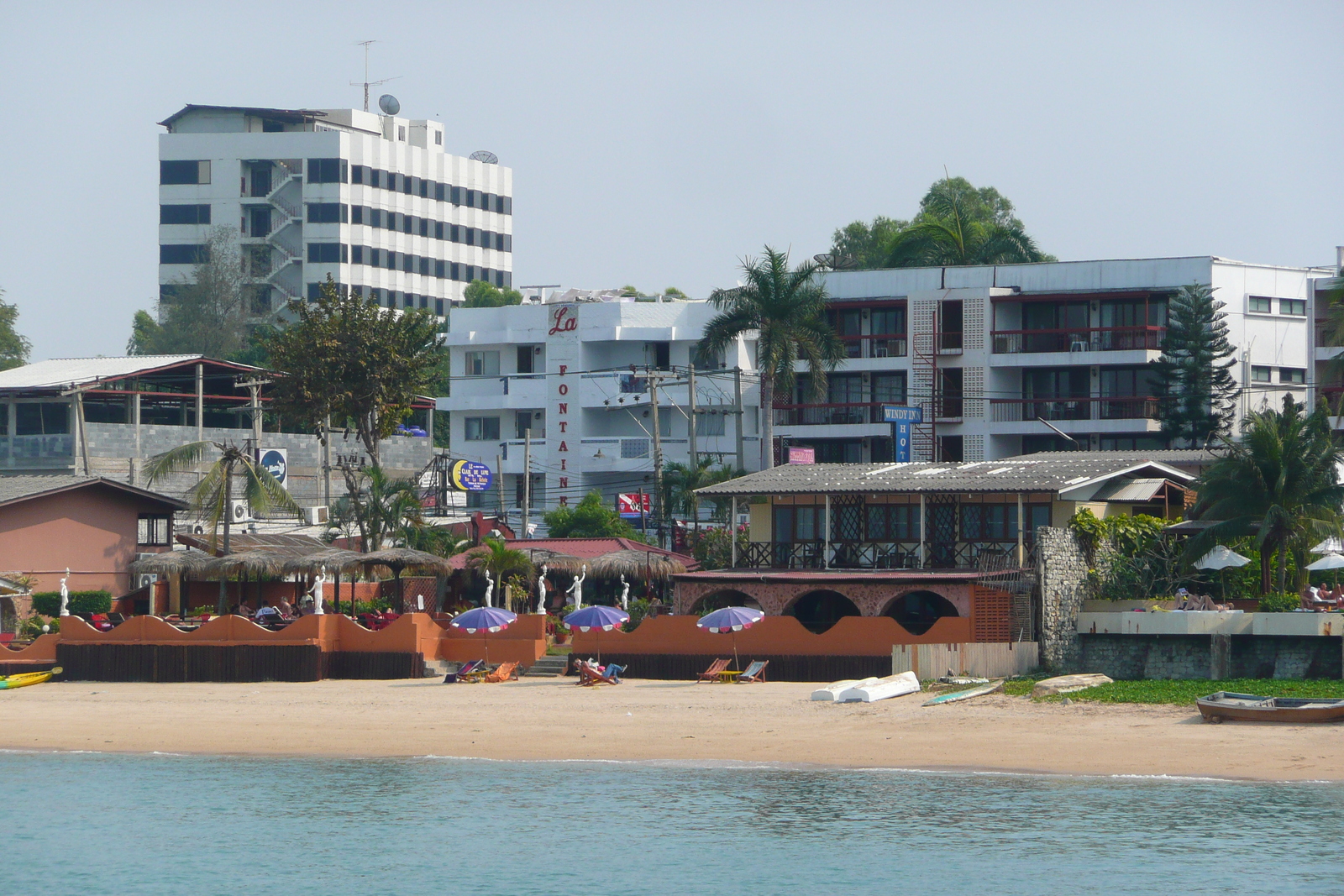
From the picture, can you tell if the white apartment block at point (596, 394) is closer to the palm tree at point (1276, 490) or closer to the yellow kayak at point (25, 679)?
the yellow kayak at point (25, 679)

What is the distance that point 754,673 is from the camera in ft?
140

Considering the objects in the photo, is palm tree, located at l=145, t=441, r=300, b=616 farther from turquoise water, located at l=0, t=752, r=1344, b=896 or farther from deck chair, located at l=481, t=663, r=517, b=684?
turquoise water, located at l=0, t=752, r=1344, b=896

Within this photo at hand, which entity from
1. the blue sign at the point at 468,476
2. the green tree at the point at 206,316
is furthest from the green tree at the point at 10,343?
the blue sign at the point at 468,476

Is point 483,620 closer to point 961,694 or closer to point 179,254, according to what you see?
point 961,694

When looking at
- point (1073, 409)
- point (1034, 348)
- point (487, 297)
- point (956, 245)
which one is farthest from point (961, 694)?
point (487, 297)

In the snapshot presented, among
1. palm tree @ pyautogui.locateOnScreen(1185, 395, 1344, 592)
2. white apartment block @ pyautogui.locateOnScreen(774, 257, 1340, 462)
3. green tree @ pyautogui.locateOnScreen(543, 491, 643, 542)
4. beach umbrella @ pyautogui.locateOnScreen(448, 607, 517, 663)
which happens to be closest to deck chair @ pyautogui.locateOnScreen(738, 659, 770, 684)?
beach umbrella @ pyautogui.locateOnScreen(448, 607, 517, 663)

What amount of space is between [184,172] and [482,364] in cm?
4793

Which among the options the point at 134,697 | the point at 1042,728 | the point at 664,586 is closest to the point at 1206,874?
the point at 1042,728

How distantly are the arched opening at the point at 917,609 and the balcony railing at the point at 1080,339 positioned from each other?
100 ft

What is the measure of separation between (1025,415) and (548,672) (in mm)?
36334

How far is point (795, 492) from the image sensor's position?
156ft

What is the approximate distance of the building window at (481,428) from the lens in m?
93.4

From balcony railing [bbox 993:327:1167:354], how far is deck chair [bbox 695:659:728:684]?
35627 mm

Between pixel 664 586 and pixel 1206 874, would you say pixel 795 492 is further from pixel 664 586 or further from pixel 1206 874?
pixel 1206 874
